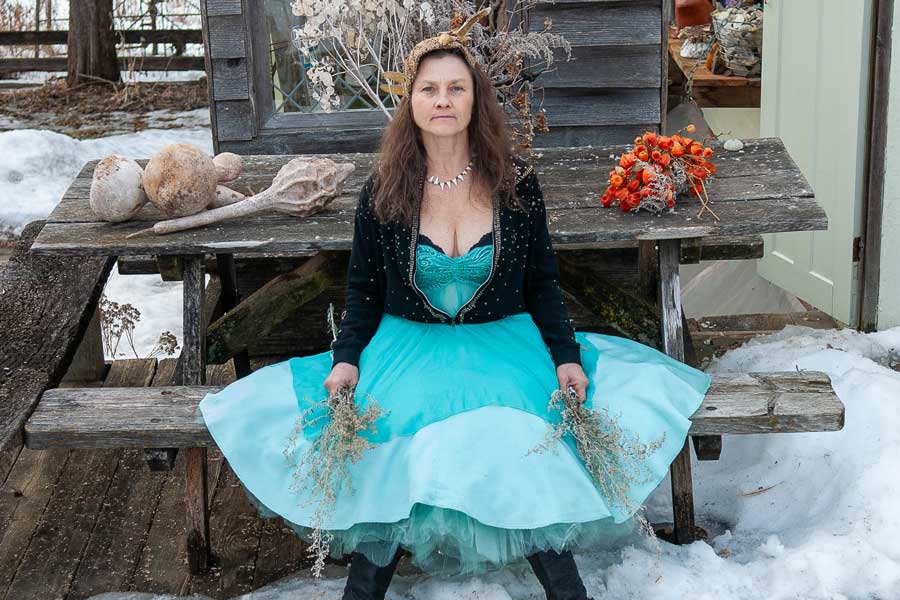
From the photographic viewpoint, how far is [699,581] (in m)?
2.94

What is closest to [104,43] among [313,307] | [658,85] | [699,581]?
[313,307]

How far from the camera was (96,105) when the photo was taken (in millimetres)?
10664

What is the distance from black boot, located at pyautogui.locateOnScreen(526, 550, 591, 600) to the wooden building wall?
2.43 m

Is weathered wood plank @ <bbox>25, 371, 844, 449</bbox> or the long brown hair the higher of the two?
the long brown hair

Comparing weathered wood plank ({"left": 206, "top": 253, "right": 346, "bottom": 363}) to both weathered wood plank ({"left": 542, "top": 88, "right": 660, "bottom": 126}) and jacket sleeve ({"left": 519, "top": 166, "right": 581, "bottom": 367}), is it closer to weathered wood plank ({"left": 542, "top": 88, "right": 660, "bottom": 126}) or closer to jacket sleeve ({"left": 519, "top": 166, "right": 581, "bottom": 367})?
jacket sleeve ({"left": 519, "top": 166, "right": 581, "bottom": 367})

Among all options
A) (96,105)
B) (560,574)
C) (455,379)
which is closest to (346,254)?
(455,379)

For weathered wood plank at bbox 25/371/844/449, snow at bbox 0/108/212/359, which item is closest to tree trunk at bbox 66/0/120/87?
snow at bbox 0/108/212/359

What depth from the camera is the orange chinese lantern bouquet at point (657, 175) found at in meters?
3.36

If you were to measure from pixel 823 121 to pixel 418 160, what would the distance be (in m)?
2.60

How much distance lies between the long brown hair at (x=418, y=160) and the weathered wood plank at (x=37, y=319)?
1137 millimetres

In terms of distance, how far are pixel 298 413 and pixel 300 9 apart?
1.61 meters

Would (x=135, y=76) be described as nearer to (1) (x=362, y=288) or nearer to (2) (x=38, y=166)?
(2) (x=38, y=166)

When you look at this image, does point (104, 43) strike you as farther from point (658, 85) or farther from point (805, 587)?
point (805, 587)

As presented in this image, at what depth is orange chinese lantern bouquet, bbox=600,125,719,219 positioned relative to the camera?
336 cm
